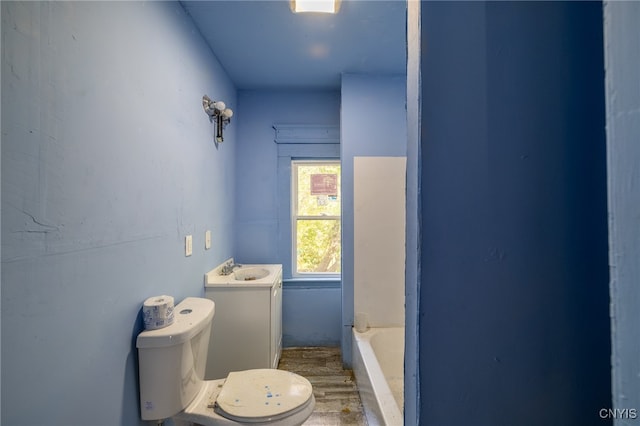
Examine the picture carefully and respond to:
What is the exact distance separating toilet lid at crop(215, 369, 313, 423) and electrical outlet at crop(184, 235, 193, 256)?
710 mm

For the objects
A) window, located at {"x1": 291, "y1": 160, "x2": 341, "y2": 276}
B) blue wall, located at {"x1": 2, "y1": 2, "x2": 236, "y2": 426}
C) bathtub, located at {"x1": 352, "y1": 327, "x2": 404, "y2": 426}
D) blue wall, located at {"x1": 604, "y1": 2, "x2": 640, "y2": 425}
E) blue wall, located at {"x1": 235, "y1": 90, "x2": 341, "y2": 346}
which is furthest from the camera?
window, located at {"x1": 291, "y1": 160, "x2": 341, "y2": 276}

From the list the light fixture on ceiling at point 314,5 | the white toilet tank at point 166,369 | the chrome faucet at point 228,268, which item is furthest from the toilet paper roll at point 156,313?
the light fixture on ceiling at point 314,5

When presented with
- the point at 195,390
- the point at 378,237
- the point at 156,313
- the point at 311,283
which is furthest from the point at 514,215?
the point at 311,283

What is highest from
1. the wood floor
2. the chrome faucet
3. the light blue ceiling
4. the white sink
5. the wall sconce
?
the light blue ceiling

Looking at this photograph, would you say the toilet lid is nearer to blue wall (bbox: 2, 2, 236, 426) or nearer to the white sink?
blue wall (bbox: 2, 2, 236, 426)

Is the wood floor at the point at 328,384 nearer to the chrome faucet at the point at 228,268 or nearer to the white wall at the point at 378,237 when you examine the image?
the white wall at the point at 378,237

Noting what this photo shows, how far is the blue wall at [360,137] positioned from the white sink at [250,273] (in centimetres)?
68

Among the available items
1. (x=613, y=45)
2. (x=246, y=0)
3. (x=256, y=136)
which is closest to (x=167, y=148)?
(x=246, y=0)

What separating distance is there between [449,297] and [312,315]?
2333 mm

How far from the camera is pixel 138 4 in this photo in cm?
116

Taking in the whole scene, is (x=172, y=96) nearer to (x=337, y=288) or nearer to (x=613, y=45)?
(x=613, y=45)

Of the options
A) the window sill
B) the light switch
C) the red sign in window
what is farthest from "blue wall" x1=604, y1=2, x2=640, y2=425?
the red sign in window

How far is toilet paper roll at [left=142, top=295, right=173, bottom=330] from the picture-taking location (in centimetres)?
116

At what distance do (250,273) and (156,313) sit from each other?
1223 millimetres
